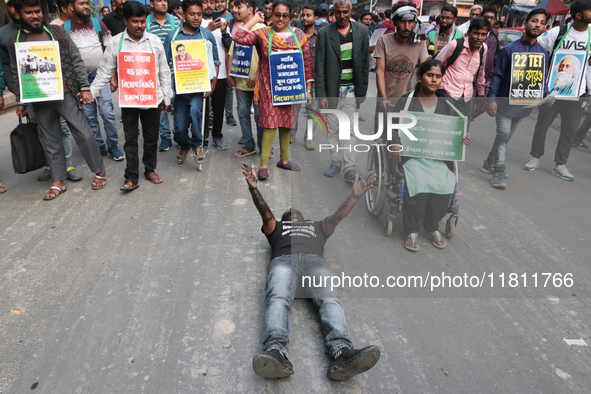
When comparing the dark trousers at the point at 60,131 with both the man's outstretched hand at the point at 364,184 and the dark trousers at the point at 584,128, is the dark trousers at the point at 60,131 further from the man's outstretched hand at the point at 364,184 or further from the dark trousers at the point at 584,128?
the dark trousers at the point at 584,128

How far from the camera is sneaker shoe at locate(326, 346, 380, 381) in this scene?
2.17 m

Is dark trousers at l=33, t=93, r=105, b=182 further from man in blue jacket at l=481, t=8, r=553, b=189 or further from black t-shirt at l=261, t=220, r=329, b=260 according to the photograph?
man in blue jacket at l=481, t=8, r=553, b=189

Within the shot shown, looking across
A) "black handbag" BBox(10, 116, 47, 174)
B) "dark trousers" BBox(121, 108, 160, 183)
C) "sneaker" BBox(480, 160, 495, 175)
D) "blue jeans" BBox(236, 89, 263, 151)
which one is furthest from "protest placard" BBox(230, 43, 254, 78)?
"sneaker" BBox(480, 160, 495, 175)

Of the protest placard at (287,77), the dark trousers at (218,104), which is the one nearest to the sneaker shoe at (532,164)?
the protest placard at (287,77)

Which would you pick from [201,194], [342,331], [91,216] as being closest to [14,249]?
[91,216]

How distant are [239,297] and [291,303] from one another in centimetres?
49

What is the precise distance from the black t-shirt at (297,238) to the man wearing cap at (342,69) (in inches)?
72.2

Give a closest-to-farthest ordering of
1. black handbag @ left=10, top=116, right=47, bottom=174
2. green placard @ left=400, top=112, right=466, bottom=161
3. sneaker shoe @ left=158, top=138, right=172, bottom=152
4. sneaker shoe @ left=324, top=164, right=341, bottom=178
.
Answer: green placard @ left=400, top=112, right=466, bottom=161 < black handbag @ left=10, top=116, right=47, bottom=174 < sneaker shoe @ left=324, top=164, right=341, bottom=178 < sneaker shoe @ left=158, top=138, right=172, bottom=152

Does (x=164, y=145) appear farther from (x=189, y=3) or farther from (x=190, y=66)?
(x=189, y=3)

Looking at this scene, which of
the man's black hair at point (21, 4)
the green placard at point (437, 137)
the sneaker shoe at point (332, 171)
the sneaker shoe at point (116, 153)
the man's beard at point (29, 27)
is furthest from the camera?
the sneaker shoe at point (116, 153)

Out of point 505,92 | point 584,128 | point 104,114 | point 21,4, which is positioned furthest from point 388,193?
point 584,128

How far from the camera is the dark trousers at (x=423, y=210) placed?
3629 mm

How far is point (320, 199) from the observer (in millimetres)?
4516

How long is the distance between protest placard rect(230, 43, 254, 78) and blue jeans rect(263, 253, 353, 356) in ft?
11.4
